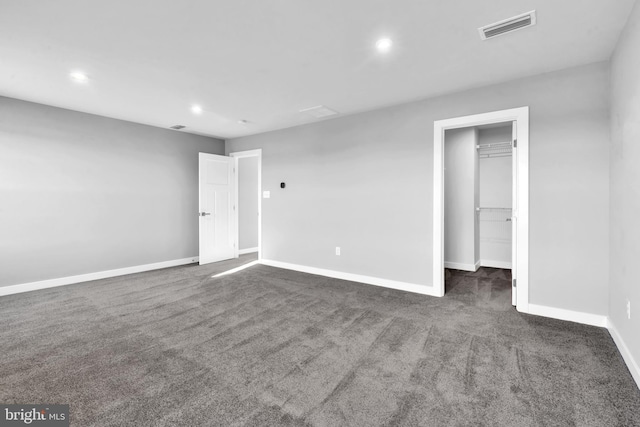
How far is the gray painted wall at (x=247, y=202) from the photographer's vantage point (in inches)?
275

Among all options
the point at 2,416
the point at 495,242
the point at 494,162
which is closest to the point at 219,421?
the point at 2,416

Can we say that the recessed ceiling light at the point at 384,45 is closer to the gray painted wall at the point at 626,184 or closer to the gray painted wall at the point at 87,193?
the gray painted wall at the point at 626,184

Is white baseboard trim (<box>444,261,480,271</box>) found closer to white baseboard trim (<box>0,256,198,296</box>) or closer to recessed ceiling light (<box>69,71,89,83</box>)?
white baseboard trim (<box>0,256,198,296</box>)

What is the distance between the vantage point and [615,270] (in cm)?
254

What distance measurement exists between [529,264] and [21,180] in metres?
6.48

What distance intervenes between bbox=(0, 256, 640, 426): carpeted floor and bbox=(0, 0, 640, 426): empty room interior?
0.8 inches

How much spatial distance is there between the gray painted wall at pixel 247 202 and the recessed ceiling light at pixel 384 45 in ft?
16.3

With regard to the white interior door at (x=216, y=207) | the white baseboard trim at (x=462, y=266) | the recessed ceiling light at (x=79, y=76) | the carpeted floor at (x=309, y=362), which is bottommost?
the carpeted floor at (x=309, y=362)

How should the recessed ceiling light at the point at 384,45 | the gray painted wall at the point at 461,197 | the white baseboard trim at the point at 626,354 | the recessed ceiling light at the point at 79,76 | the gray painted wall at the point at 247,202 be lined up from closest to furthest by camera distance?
the white baseboard trim at the point at 626,354
the recessed ceiling light at the point at 384,45
the recessed ceiling light at the point at 79,76
the gray painted wall at the point at 461,197
the gray painted wall at the point at 247,202

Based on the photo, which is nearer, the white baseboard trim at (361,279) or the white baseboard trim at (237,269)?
the white baseboard trim at (361,279)

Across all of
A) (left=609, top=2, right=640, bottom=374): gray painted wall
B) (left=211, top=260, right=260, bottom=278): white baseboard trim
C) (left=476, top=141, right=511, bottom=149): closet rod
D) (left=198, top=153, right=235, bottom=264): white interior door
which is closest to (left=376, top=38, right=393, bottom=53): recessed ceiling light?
(left=609, top=2, right=640, bottom=374): gray painted wall

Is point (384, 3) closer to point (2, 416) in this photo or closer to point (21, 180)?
point (2, 416)

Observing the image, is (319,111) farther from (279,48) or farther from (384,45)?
(384,45)

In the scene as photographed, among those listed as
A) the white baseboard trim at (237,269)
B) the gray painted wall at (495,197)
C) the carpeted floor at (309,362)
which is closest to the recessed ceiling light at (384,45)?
the carpeted floor at (309,362)
